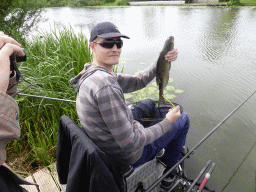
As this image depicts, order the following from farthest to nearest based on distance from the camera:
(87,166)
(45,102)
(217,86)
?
(217,86) → (45,102) → (87,166)

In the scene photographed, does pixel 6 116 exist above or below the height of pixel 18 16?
below

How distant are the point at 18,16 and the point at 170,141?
515cm

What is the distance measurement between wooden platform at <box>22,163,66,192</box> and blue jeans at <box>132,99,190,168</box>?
93cm

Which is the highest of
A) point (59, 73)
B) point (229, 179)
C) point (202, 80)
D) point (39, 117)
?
point (59, 73)

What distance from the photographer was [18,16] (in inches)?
187

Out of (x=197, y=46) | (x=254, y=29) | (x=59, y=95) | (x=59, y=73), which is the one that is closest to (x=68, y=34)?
(x=59, y=73)

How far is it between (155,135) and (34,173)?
1.47 meters

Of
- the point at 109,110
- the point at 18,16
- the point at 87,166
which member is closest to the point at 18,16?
the point at 18,16

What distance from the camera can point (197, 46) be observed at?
24.6 ft

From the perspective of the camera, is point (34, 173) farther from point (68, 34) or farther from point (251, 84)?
point (251, 84)

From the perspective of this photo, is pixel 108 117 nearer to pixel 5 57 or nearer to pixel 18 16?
pixel 5 57

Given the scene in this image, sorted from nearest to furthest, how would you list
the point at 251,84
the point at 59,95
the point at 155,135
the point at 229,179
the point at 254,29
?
1. the point at 155,135
2. the point at 229,179
3. the point at 59,95
4. the point at 251,84
5. the point at 254,29

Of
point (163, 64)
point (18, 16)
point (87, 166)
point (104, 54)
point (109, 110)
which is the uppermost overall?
point (18, 16)

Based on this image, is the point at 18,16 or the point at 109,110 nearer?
the point at 109,110
